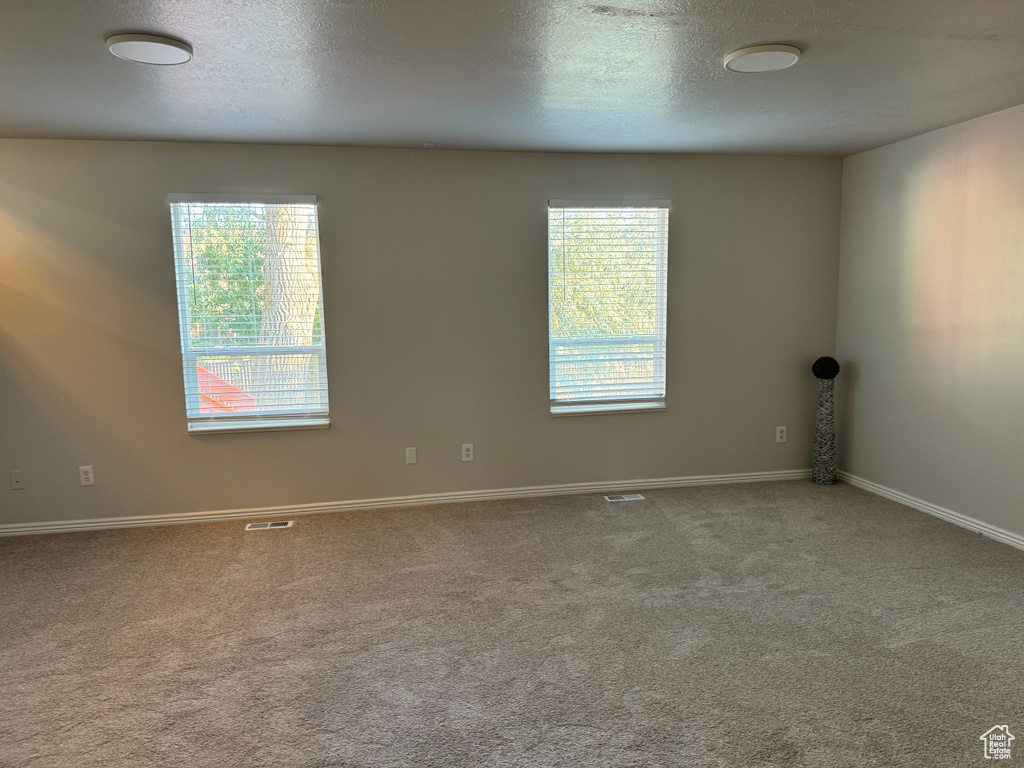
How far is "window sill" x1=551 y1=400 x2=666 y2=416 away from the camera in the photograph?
15.5 ft

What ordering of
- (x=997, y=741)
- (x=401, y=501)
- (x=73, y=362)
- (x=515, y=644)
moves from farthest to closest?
(x=401, y=501), (x=73, y=362), (x=515, y=644), (x=997, y=741)

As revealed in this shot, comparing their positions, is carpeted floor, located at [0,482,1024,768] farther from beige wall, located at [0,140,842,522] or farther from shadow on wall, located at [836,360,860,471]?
shadow on wall, located at [836,360,860,471]

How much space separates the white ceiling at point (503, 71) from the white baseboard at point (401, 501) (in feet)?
7.54

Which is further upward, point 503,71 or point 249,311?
point 503,71

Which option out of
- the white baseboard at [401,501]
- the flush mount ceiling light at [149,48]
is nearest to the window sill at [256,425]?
the white baseboard at [401,501]

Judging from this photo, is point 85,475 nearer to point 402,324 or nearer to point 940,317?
point 402,324

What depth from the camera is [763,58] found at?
2611mm

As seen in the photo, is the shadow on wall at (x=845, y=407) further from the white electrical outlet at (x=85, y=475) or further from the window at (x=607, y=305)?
the white electrical outlet at (x=85, y=475)

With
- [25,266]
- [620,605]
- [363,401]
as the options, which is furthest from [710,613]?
[25,266]

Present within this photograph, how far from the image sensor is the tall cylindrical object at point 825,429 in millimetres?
4816

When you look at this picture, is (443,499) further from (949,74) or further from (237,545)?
(949,74)

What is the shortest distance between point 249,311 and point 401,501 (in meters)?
1.58

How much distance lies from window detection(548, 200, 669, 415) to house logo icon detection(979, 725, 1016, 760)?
290 cm

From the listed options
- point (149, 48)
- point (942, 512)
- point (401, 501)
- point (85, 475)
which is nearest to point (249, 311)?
point (85, 475)
